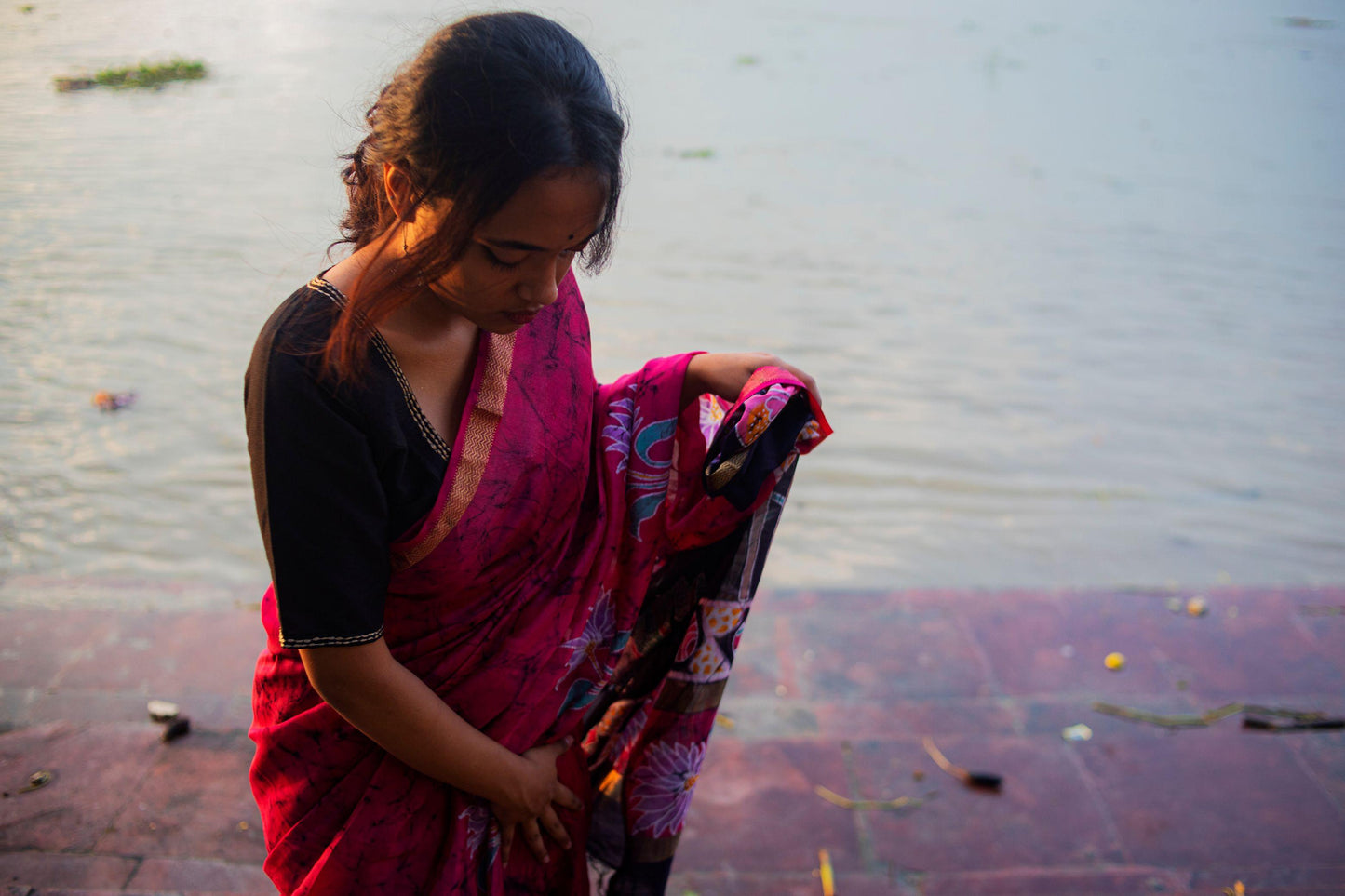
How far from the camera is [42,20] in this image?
13086 mm

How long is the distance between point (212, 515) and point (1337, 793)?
382cm

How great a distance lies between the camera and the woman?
1138 millimetres

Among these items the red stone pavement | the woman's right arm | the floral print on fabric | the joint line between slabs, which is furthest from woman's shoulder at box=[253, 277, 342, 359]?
the joint line between slabs

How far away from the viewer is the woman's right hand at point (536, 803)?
1392mm

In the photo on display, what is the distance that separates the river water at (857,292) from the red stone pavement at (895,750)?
727 mm

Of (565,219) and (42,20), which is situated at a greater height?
(565,219)

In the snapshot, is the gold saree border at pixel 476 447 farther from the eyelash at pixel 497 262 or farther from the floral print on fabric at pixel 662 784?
the floral print on fabric at pixel 662 784

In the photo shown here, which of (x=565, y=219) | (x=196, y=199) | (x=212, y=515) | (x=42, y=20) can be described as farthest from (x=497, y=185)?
(x=42, y=20)

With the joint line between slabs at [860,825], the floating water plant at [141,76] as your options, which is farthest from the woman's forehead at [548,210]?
the floating water plant at [141,76]

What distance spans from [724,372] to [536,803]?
2.23 feet

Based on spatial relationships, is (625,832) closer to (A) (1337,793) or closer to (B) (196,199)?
(A) (1337,793)

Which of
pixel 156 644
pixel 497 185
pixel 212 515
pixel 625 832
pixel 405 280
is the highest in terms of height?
pixel 497 185

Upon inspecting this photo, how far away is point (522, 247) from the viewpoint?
1.18 meters

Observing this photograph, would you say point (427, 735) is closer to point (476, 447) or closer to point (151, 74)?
point (476, 447)
